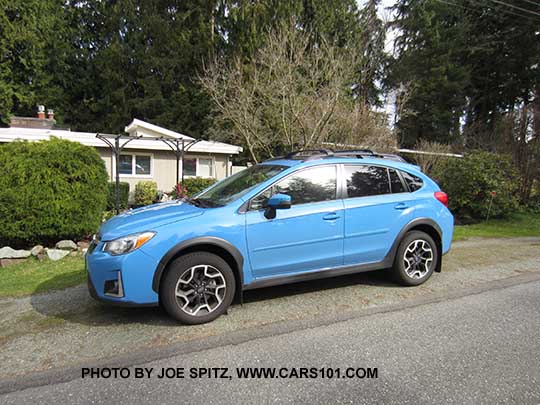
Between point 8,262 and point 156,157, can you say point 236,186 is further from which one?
point 156,157

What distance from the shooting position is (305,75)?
13648 millimetres

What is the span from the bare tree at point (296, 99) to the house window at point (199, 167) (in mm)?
2314

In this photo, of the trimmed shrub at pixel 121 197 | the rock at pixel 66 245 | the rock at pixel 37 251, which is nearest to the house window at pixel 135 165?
the trimmed shrub at pixel 121 197

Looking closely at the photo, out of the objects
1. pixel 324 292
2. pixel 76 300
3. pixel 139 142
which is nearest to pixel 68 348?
pixel 76 300

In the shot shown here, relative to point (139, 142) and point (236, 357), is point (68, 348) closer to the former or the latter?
point (236, 357)

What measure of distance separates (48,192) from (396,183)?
6.00 metres

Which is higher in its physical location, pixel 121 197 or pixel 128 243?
pixel 121 197

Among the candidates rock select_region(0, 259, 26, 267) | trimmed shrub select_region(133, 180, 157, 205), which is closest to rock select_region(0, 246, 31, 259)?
rock select_region(0, 259, 26, 267)

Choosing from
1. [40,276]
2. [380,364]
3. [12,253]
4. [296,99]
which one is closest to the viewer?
[380,364]

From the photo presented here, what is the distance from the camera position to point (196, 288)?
3271 mm

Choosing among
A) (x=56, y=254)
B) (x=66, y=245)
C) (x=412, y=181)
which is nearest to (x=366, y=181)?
(x=412, y=181)

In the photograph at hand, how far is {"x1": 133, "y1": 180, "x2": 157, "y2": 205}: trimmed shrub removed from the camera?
12.9 metres

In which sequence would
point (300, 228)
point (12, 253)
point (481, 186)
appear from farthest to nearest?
point (481, 186)
point (12, 253)
point (300, 228)

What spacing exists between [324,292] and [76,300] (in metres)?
2.98
